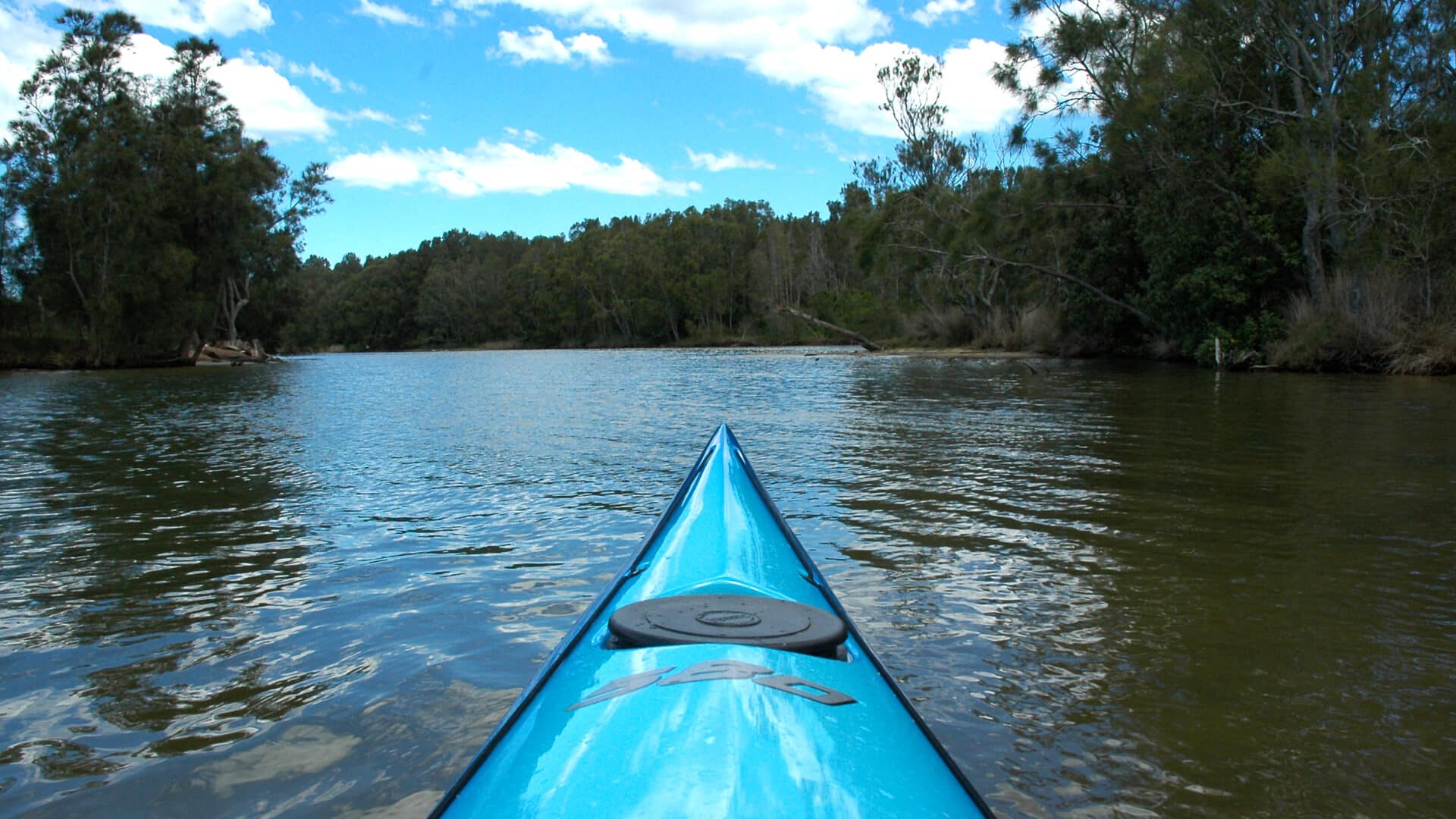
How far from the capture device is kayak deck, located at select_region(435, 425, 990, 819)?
1.43 m

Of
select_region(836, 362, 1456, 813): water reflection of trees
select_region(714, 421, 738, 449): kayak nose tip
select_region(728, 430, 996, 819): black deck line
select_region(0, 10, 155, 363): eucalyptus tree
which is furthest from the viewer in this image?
select_region(0, 10, 155, 363): eucalyptus tree

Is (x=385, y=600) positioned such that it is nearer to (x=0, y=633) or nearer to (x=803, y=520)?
(x=0, y=633)

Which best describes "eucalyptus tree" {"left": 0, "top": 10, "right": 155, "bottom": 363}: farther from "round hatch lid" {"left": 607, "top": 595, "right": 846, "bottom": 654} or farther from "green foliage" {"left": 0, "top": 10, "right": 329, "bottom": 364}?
"round hatch lid" {"left": 607, "top": 595, "right": 846, "bottom": 654}

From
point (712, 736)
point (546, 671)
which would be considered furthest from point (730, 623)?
point (712, 736)

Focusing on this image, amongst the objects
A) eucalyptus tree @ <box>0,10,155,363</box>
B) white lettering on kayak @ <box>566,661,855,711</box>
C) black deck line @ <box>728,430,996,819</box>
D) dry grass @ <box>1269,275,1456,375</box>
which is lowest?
black deck line @ <box>728,430,996,819</box>

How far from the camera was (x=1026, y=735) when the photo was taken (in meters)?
2.64

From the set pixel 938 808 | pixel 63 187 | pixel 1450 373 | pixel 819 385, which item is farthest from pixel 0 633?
pixel 63 187

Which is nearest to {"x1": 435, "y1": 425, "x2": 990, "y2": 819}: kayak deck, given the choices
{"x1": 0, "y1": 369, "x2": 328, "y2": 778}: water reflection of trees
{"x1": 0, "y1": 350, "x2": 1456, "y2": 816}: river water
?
{"x1": 0, "y1": 350, "x2": 1456, "y2": 816}: river water

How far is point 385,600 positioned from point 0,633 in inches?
60.2

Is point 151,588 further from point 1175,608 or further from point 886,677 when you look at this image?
point 1175,608

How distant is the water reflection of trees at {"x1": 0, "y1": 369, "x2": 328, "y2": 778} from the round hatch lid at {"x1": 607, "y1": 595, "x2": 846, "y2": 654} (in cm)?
146

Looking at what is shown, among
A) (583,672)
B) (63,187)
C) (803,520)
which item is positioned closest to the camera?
(583,672)

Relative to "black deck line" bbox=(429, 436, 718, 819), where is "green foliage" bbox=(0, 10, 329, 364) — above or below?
above

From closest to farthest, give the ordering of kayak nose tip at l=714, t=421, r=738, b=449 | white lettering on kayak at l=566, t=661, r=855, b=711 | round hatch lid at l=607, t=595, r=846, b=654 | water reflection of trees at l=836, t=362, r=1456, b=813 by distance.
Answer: white lettering on kayak at l=566, t=661, r=855, b=711, round hatch lid at l=607, t=595, r=846, b=654, water reflection of trees at l=836, t=362, r=1456, b=813, kayak nose tip at l=714, t=421, r=738, b=449
